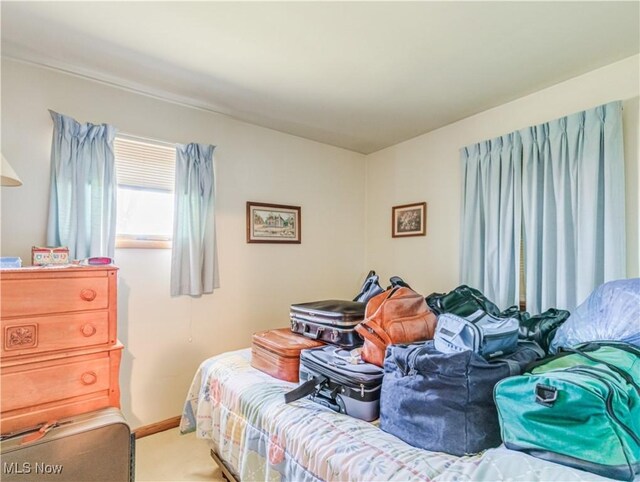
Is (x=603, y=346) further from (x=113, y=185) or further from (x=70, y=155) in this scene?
(x=70, y=155)

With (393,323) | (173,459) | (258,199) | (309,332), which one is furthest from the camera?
(258,199)

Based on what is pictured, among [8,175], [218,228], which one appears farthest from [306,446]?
[218,228]

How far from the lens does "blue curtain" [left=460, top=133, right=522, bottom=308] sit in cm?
240

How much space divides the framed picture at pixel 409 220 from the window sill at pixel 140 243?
212cm

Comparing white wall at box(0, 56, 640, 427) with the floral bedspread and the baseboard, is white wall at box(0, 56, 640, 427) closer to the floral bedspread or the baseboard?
the baseboard

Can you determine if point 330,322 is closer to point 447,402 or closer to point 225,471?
point 447,402

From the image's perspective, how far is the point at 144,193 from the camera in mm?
2387

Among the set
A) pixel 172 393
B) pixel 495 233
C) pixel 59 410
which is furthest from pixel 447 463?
pixel 172 393

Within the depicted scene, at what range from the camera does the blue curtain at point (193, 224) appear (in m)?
2.45

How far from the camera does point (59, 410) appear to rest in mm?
1509

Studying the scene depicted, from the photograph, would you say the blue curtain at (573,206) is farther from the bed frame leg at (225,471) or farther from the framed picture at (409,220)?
the bed frame leg at (225,471)

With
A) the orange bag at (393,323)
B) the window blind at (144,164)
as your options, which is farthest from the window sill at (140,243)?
the orange bag at (393,323)

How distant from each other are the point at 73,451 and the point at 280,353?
3.04ft

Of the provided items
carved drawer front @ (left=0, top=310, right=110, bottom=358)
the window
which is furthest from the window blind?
carved drawer front @ (left=0, top=310, right=110, bottom=358)
